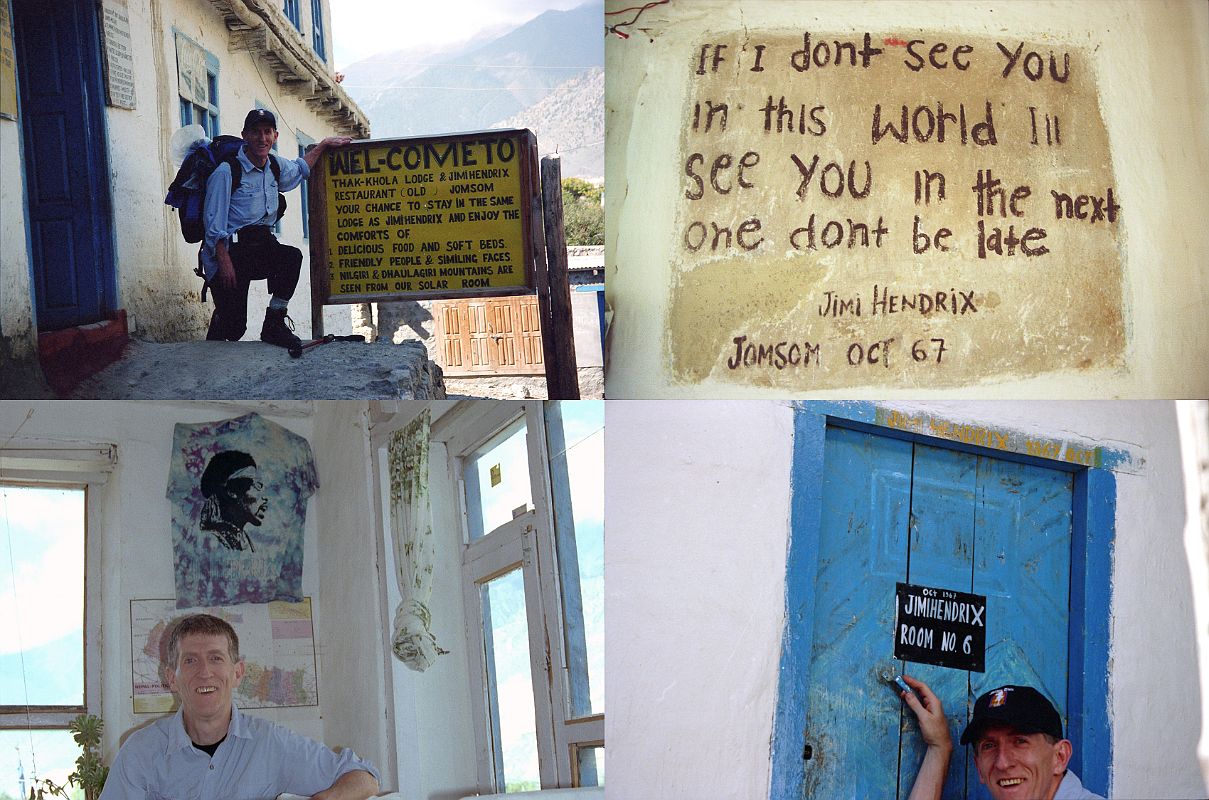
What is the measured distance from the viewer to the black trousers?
2.91 metres

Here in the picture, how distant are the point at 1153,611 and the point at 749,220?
1.30 metres

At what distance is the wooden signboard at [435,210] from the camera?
2.91 meters

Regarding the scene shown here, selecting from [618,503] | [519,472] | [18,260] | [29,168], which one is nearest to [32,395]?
[18,260]

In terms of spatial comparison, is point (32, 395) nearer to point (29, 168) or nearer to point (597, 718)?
point (29, 168)

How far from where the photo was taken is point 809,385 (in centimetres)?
298

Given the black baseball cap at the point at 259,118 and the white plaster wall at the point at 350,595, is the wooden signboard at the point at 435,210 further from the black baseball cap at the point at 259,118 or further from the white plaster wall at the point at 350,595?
the white plaster wall at the point at 350,595

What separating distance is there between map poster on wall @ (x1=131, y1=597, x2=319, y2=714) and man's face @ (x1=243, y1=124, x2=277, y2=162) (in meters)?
1.01

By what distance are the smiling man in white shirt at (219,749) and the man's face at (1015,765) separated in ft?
4.26

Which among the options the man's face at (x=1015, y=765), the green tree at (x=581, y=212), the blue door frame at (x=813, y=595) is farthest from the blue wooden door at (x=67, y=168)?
the man's face at (x=1015, y=765)

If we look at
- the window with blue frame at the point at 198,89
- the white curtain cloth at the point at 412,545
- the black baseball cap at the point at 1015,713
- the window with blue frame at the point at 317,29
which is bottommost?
the black baseball cap at the point at 1015,713

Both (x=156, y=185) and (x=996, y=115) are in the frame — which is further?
(x=996, y=115)

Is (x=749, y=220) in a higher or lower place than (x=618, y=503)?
higher

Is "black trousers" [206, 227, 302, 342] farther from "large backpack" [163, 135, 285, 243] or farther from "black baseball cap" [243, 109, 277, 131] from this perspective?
"black baseball cap" [243, 109, 277, 131]

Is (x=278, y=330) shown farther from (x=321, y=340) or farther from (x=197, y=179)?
(x=197, y=179)
